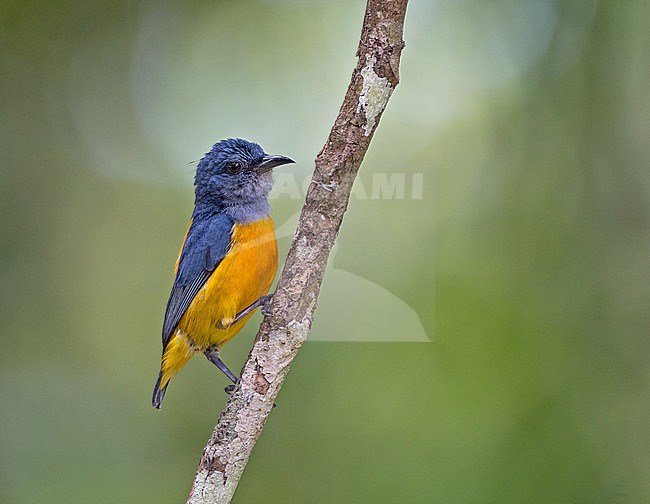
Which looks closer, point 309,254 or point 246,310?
point 309,254

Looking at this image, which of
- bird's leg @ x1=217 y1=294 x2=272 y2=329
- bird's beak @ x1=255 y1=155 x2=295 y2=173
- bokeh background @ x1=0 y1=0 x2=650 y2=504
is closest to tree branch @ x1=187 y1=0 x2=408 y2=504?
bird's leg @ x1=217 y1=294 x2=272 y2=329

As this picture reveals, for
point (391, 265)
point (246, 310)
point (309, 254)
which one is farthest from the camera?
point (391, 265)

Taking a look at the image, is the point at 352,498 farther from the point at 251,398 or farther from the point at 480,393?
the point at 251,398

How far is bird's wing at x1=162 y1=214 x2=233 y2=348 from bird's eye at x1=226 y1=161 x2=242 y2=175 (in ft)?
0.47

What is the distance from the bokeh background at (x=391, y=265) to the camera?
8.77 feet

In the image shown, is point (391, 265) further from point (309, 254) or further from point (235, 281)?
point (309, 254)

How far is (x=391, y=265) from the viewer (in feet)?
8.68

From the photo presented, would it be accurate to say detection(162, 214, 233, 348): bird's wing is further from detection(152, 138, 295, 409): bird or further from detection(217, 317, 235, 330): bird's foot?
detection(217, 317, 235, 330): bird's foot

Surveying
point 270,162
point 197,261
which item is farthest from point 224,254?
point 270,162

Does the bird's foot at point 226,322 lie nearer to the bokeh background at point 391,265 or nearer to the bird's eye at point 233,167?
the bird's eye at point 233,167

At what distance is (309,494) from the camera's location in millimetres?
2699

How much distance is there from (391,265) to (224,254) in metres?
0.77

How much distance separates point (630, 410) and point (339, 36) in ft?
6.12

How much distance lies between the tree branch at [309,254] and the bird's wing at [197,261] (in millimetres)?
385
